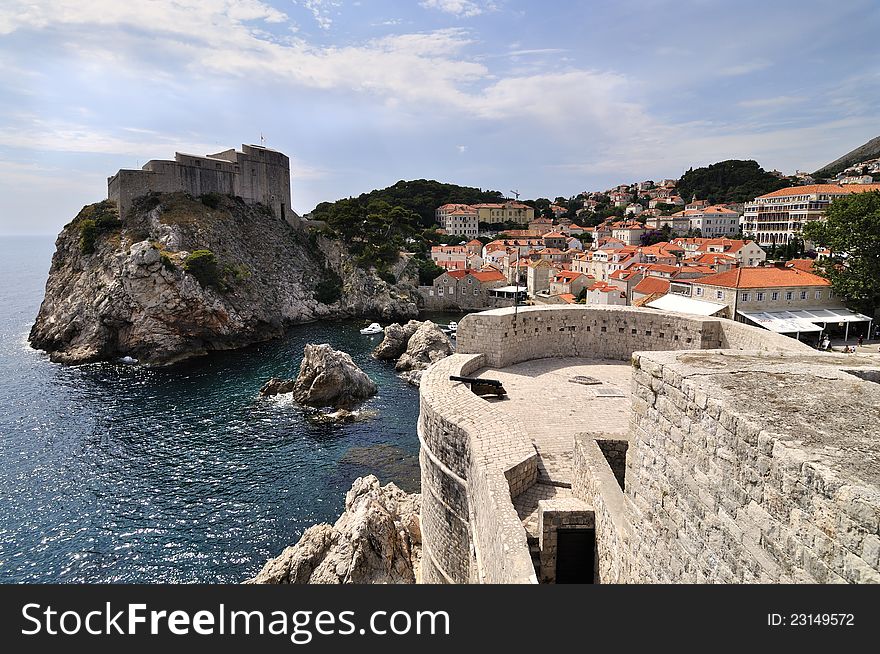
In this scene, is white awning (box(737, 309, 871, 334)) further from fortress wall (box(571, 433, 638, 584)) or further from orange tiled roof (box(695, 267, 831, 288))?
fortress wall (box(571, 433, 638, 584))

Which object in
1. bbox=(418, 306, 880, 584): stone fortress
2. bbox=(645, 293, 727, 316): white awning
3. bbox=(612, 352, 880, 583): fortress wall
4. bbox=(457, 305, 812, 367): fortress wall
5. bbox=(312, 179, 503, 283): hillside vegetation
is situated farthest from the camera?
bbox=(312, 179, 503, 283): hillside vegetation

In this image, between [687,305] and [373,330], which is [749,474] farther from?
[373,330]

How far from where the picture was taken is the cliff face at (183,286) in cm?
3406

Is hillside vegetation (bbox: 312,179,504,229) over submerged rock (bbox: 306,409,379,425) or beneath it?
over

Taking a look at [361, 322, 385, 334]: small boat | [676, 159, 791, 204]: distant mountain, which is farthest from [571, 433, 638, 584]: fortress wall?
[676, 159, 791, 204]: distant mountain

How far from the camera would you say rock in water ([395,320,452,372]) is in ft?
98.2

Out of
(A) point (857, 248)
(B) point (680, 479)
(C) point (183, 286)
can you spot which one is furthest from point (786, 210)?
(B) point (680, 479)

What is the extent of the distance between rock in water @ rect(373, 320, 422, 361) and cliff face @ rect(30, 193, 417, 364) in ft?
36.7

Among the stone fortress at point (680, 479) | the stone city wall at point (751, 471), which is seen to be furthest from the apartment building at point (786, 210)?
the stone city wall at point (751, 471)

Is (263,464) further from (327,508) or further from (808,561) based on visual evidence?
(808,561)

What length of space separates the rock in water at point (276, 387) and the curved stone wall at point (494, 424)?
15.8 m

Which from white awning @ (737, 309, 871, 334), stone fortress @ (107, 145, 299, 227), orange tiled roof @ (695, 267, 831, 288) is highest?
stone fortress @ (107, 145, 299, 227)

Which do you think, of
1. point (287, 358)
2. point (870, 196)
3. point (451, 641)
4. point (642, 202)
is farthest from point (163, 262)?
point (642, 202)

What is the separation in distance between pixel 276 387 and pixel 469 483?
20275 mm
